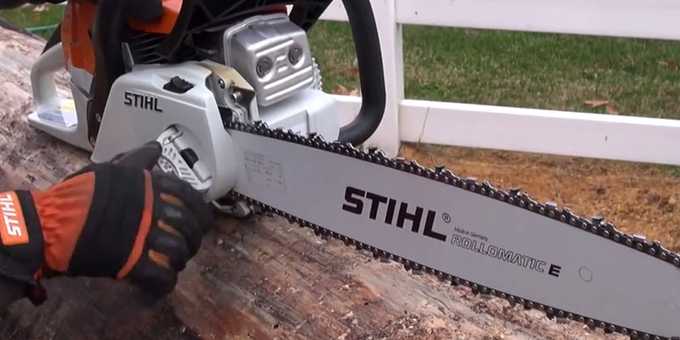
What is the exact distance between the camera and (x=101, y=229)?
1.47m

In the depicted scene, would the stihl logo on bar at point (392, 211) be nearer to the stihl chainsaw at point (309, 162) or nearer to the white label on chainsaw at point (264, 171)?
the stihl chainsaw at point (309, 162)

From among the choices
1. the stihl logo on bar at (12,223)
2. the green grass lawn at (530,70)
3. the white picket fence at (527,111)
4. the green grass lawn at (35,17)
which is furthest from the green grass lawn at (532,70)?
the stihl logo on bar at (12,223)

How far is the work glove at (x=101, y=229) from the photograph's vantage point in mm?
1473

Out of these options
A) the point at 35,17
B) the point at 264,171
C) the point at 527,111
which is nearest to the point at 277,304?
the point at 264,171

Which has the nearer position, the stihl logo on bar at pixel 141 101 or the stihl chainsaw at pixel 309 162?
the stihl chainsaw at pixel 309 162

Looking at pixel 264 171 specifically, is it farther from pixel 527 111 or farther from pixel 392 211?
pixel 527 111

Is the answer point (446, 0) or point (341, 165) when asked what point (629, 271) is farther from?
point (446, 0)

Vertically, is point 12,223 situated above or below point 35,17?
above

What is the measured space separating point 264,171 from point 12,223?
0.54 m

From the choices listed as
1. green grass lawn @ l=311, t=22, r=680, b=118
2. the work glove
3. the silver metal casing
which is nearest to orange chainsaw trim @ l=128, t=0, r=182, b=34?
the silver metal casing

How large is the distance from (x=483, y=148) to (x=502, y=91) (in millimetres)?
842

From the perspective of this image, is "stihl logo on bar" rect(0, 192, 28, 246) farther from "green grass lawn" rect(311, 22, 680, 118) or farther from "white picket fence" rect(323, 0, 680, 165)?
"green grass lawn" rect(311, 22, 680, 118)

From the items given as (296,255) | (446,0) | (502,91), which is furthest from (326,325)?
(502,91)

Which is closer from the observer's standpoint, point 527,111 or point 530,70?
point 527,111
